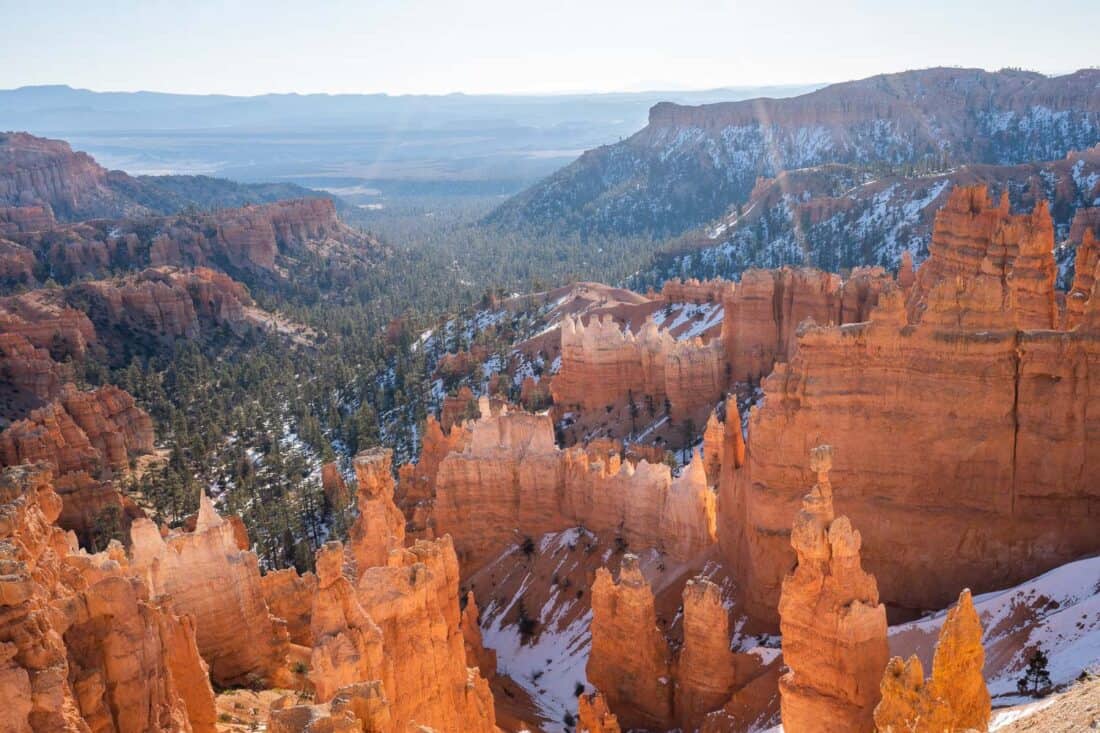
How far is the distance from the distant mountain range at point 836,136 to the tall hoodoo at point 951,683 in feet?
497

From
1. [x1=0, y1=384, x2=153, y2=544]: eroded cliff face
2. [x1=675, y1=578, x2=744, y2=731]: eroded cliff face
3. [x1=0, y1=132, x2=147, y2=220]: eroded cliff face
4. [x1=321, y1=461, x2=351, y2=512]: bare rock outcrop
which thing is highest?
[x1=0, y1=132, x2=147, y2=220]: eroded cliff face

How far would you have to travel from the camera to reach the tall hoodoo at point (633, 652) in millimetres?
24625

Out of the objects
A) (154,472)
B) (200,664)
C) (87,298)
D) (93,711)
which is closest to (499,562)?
(200,664)

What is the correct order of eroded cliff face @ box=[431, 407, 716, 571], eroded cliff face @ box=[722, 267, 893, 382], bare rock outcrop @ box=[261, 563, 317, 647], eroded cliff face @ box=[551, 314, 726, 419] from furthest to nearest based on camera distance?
eroded cliff face @ box=[551, 314, 726, 419]
eroded cliff face @ box=[722, 267, 893, 382]
eroded cliff face @ box=[431, 407, 716, 571]
bare rock outcrop @ box=[261, 563, 317, 647]

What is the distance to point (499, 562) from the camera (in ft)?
114

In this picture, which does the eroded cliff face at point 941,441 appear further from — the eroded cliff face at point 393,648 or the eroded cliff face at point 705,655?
the eroded cliff face at point 393,648

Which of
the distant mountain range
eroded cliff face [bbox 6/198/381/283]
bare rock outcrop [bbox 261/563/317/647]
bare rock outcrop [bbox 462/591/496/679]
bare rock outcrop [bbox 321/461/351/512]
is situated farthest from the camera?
the distant mountain range

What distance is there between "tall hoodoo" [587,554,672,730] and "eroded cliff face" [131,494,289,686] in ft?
28.2

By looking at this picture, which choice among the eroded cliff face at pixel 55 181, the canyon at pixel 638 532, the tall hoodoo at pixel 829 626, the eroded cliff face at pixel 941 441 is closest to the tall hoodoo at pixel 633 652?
the canyon at pixel 638 532

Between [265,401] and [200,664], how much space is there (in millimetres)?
61476

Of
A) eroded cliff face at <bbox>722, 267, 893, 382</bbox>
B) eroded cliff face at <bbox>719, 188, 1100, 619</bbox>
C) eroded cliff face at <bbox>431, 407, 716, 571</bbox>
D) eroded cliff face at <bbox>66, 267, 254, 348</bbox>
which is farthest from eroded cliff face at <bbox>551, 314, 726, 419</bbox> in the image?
eroded cliff face at <bbox>66, 267, 254, 348</bbox>

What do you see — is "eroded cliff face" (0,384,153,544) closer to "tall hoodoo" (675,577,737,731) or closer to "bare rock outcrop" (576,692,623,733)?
"bare rock outcrop" (576,692,623,733)

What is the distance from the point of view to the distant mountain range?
15700 centimetres

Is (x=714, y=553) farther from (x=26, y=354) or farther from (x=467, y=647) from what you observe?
(x=26, y=354)
